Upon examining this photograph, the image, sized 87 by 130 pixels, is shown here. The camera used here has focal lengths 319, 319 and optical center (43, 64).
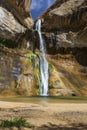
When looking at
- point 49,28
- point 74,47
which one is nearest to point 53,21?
point 49,28

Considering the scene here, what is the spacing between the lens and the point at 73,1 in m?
58.4

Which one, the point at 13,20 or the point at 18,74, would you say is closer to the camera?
the point at 18,74

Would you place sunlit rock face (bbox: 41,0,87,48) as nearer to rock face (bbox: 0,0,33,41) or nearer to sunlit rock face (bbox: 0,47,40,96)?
rock face (bbox: 0,0,33,41)

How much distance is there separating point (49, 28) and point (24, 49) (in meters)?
7.41

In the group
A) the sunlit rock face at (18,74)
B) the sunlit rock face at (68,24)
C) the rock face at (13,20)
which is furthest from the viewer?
the sunlit rock face at (68,24)

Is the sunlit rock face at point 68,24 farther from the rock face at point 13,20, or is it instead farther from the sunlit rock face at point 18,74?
the sunlit rock face at point 18,74

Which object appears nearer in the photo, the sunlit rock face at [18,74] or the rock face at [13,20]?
the sunlit rock face at [18,74]

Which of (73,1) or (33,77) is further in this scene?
(73,1)

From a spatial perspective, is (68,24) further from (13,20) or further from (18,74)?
(18,74)

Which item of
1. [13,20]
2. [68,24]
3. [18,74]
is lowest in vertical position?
[18,74]

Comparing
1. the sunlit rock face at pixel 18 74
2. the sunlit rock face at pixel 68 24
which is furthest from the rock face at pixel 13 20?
the sunlit rock face at pixel 18 74

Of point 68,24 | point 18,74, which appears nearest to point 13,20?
point 68,24

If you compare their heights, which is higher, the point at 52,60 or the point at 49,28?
the point at 49,28

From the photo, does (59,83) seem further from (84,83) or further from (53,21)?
(53,21)
